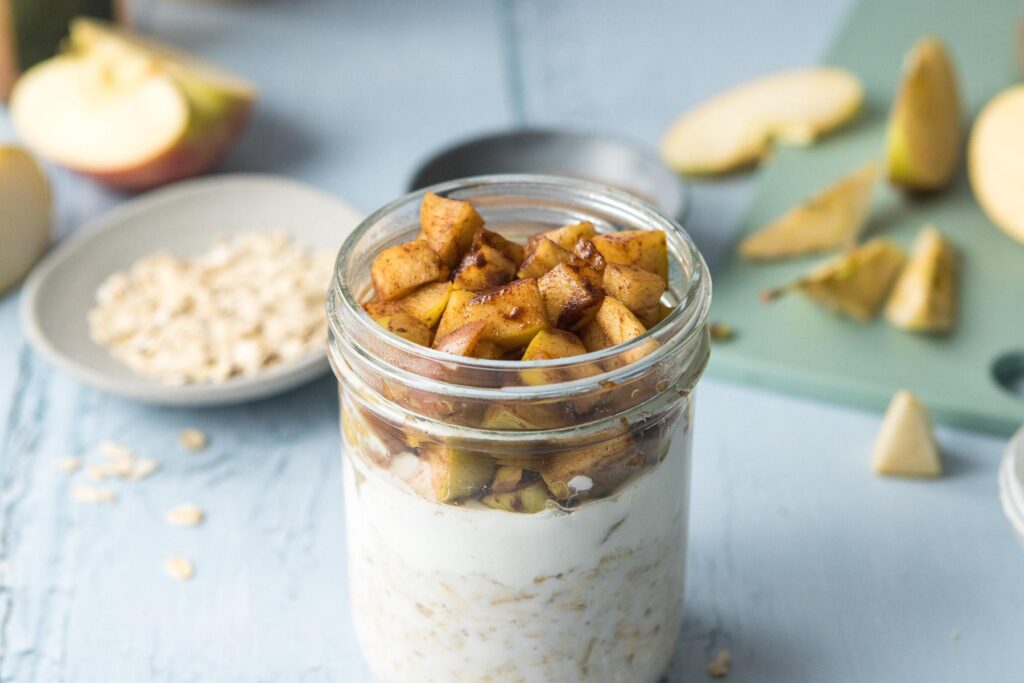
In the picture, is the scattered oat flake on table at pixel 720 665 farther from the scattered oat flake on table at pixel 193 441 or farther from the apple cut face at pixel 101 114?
the apple cut face at pixel 101 114

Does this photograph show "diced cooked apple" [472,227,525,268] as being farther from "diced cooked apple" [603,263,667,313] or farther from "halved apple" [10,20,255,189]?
"halved apple" [10,20,255,189]

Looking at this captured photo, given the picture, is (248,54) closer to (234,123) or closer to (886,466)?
(234,123)

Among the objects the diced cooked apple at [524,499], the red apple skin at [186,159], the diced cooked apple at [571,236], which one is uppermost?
the diced cooked apple at [571,236]

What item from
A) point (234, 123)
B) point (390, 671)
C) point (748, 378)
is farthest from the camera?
point (234, 123)

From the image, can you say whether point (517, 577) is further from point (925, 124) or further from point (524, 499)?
point (925, 124)

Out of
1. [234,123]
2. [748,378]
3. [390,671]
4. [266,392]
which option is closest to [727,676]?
[390,671]

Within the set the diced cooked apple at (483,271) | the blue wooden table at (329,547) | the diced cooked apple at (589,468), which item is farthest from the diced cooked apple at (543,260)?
the blue wooden table at (329,547)

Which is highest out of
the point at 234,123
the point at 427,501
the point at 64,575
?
the point at 427,501
